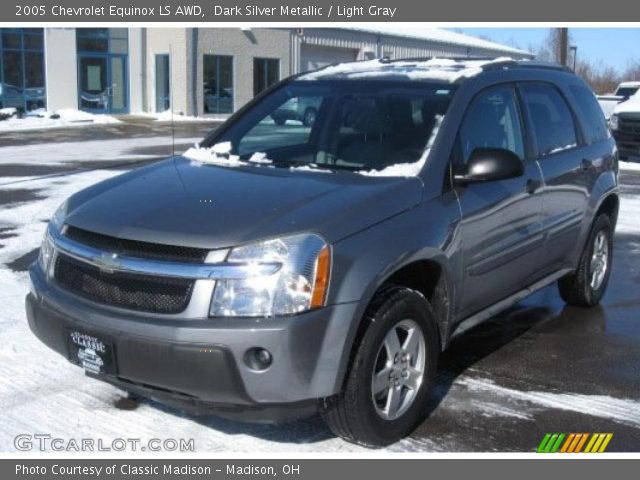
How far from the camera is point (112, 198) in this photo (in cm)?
382

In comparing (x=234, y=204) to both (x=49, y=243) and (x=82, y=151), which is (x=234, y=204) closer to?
(x=49, y=243)

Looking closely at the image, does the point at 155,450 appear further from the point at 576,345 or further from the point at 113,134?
the point at 113,134

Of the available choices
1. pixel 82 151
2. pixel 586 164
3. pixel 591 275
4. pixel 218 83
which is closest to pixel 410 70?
pixel 586 164

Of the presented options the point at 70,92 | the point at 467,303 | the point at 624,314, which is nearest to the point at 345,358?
the point at 467,303

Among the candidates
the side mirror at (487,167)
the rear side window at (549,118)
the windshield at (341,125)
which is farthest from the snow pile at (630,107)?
the side mirror at (487,167)

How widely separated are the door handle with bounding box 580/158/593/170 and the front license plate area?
3.65 m

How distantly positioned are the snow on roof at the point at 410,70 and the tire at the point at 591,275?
1.70 metres

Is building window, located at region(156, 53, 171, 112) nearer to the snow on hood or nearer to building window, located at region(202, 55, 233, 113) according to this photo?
building window, located at region(202, 55, 233, 113)

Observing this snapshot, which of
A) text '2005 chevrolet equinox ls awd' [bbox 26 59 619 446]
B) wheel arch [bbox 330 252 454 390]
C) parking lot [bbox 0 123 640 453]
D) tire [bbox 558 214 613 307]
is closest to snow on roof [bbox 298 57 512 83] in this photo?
text '2005 chevrolet equinox ls awd' [bbox 26 59 619 446]

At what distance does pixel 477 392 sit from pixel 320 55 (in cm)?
3315

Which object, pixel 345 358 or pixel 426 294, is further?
pixel 426 294

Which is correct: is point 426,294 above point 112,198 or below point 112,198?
below

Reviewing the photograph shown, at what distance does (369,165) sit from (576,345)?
85.9 inches

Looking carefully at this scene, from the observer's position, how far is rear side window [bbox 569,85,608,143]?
19.1ft
